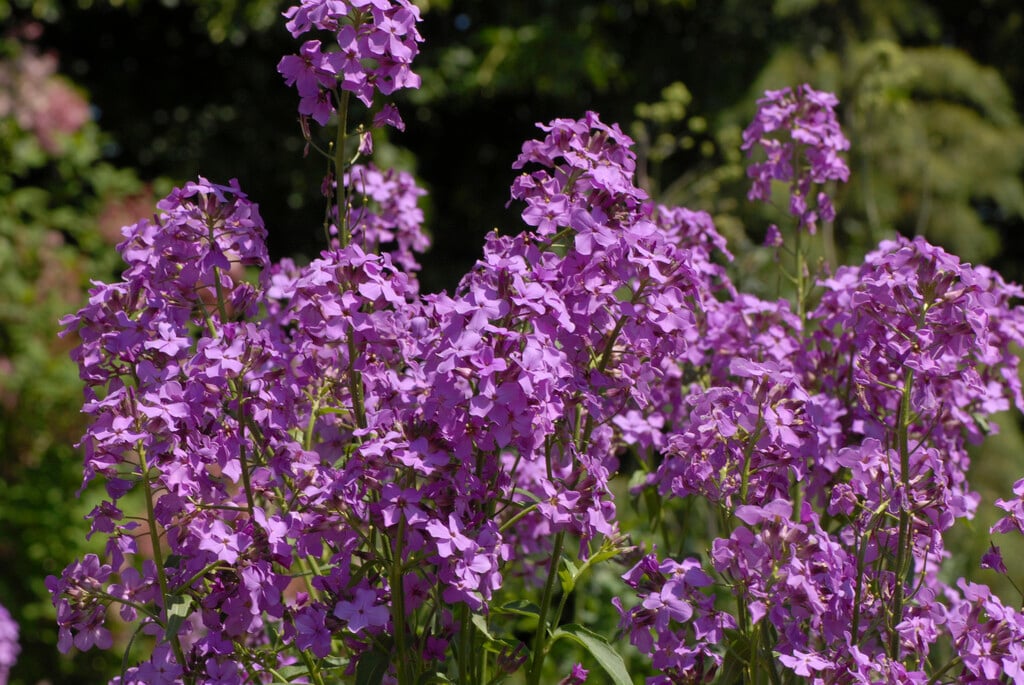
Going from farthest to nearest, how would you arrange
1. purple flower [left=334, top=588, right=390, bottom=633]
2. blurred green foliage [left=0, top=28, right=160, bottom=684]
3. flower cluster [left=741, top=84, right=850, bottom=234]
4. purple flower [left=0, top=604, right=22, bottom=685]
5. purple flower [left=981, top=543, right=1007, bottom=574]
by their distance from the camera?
blurred green foliage [left=0, top=28, right=160, bottom=684] → purple flower [left=0, top=604, right=22, bottom=685] → flower cluster [left=741, top=84, right=850, bottom=234] → purple flower [left=981, top=543, right=1007, bottom=574] → purple flower [left=334, top=588, right=390, bottom=633]

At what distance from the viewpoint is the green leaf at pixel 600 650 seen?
119cm

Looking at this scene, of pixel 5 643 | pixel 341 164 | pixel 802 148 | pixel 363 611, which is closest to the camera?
pixel 363 611

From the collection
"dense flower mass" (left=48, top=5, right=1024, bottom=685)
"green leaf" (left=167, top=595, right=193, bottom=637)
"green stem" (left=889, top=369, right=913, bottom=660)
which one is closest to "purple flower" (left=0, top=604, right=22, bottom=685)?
"dense flower mass" (left=48, top=5, right=1024, bottom=685)

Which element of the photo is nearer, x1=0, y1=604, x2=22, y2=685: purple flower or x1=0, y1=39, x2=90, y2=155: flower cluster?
x1=0, y1=604, x2=22, y2=685: purple flower

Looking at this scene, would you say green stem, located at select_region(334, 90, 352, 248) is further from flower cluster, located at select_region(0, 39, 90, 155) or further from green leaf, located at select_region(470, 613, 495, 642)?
flower cluster, located at select_region(0, 39, 90, 155)

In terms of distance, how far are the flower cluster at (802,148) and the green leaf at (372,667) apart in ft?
3.13

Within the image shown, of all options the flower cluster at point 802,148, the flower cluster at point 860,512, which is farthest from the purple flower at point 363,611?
the flower cluster at point 802,148

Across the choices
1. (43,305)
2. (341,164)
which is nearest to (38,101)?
(43,305)

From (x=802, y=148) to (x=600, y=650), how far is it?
970 millimetres

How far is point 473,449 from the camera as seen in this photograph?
1.18 metres

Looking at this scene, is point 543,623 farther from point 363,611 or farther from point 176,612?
point 176,612

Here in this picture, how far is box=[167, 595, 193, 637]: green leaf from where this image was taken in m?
1.17

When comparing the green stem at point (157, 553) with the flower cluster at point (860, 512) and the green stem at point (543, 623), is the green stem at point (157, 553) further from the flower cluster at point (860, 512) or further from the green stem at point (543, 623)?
the flower cluster at point (860, 512)

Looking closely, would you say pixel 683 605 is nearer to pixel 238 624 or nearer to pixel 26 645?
pixel 238 624
